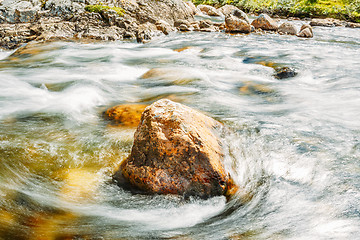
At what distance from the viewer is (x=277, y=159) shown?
341 cm

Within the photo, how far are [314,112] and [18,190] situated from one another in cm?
458

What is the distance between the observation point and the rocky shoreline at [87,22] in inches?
470

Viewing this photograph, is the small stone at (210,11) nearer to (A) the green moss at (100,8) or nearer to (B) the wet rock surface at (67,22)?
(B) the wet rock surface at (67,22)

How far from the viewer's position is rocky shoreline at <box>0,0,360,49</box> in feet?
39.2

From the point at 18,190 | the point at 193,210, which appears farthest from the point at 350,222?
the point at 18,190

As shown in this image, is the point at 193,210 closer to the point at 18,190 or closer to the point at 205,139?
the point at 205,139

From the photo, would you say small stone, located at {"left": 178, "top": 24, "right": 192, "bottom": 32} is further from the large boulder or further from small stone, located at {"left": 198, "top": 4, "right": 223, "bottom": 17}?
small stone, located at {"left": 198, "top": 4, "right": 223, "bottom": 17}

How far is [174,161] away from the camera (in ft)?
9.30

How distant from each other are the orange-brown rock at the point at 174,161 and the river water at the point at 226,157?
0.39 feet

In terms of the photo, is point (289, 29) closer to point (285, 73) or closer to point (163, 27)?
point (163, 27)

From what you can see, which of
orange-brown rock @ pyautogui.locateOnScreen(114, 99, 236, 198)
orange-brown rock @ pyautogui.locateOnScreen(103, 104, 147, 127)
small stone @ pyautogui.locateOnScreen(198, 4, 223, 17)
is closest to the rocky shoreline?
small stone @ pyautogui.locateOnScreen(198, 4, 223, 17)

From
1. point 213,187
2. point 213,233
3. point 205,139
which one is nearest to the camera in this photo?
point 213,233

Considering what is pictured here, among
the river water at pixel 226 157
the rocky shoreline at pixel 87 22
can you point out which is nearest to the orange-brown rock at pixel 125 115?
the river water at pixel 226 157

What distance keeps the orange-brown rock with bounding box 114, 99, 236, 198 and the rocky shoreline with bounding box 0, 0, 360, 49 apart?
10091 millimetres
